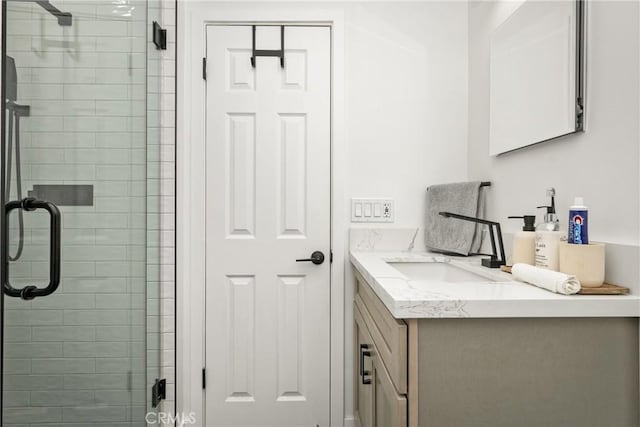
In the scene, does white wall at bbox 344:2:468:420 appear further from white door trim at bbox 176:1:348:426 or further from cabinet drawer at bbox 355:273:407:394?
cabinet drawer at bbox 355:273:407:394

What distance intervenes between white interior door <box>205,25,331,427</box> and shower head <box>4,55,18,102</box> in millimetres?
1118

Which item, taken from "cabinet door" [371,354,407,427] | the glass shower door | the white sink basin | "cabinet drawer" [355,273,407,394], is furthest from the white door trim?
"cabinet door" [371,354,407,427]

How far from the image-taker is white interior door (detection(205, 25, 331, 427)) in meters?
2.17

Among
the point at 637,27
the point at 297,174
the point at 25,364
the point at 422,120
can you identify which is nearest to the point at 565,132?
the point at 637,27

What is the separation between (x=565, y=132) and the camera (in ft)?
4.41

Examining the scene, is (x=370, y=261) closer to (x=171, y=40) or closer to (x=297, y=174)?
(x=297, y=174)

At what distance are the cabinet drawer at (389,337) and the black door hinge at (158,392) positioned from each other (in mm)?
1052

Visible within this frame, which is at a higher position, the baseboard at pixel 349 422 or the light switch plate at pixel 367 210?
the light switch plate at pixel 367 210

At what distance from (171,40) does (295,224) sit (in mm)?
1033

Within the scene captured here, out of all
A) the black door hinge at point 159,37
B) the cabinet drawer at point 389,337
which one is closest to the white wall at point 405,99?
the cabinet drawer at point 389,337

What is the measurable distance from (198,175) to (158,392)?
3.33 feet

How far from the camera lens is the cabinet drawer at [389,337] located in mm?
1047

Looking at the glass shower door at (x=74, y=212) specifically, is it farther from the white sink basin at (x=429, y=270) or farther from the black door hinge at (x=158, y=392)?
the white sink basin at (x=429, y=270)

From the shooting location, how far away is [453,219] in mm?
2043
